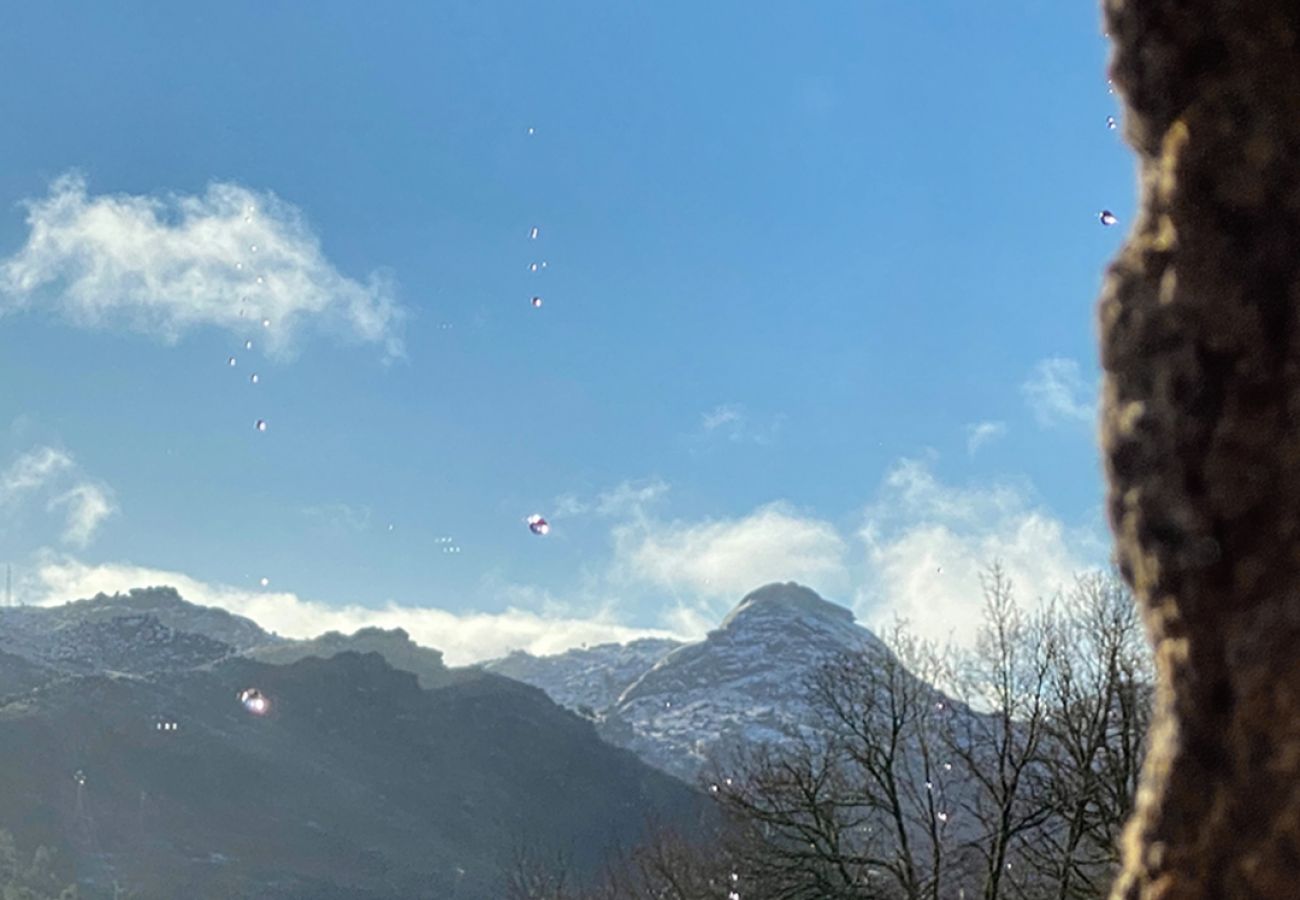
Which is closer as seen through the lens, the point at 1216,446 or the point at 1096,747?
the point at 1216,446

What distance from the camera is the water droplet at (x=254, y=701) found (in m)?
159

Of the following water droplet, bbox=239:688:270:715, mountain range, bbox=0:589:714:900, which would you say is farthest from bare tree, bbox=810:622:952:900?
water droplet, bbox=239:688:270:715

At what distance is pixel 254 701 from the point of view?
523ft

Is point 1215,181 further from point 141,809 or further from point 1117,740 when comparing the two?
point 141,809

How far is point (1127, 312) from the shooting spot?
1.85 meters

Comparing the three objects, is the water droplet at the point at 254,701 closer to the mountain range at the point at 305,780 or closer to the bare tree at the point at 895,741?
the mountain range at the point at 305,780

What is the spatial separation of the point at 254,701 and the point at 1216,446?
170 m

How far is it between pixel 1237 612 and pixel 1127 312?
1.59 ft

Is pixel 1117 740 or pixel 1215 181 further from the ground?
pixel 1117 740

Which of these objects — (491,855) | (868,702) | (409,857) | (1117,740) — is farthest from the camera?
(491,855)

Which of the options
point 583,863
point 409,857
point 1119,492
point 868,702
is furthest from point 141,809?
point 1119,492

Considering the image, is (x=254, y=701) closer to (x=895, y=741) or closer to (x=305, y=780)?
(x=305, y=780)

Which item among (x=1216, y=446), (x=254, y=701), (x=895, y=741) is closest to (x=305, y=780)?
(x=254, y=701)

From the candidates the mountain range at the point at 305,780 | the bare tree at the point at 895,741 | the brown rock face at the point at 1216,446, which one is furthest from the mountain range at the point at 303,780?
the brown rock face at the point at 1216,446
